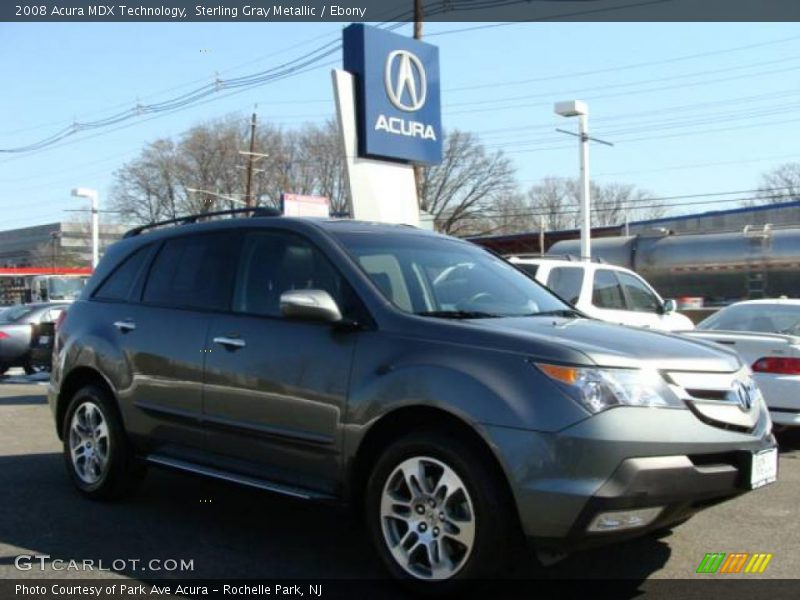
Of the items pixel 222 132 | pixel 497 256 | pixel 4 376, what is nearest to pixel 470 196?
pixel 222 132

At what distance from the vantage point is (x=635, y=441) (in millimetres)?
3457

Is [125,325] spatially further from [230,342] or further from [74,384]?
[230,342]

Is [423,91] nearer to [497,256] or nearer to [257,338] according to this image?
[497,256]

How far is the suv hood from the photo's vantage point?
3.67 meters

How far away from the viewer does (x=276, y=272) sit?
4.87 meters

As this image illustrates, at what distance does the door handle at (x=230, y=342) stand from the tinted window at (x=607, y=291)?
657 cm

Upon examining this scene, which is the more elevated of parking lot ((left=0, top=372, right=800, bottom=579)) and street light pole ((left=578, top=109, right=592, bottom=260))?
street light pole ((left=578, top=109, right=592, bottom=260))

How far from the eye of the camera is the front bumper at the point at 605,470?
3.42 m

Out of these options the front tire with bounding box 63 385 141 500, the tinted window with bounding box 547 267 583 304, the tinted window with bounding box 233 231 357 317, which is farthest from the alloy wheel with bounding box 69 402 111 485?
the tinted window with bounding box 547 267 583 304

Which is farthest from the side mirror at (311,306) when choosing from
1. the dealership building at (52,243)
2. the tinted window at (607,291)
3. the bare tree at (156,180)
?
the dealership building at (52,243)

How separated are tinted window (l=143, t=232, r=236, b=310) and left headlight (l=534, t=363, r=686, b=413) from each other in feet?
7.48

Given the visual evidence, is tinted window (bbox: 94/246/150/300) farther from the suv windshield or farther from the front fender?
the front fender

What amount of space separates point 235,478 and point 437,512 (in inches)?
54.2

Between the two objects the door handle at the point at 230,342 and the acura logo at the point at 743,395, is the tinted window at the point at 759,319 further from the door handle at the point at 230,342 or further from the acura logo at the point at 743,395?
the door handle at the point at 230,342
